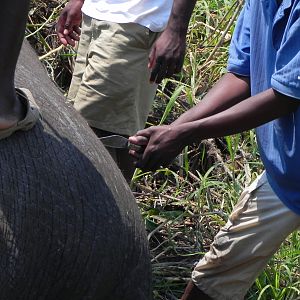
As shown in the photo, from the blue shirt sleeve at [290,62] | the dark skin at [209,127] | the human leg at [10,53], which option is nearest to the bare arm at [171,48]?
the dark skin at [209,127]

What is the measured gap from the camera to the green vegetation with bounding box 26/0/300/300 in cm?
398

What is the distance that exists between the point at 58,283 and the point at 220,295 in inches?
41.0

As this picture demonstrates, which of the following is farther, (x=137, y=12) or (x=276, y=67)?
(x=137, y=12)

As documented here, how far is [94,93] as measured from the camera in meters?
3.96

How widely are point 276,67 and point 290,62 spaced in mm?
93

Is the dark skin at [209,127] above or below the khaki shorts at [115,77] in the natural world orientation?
above

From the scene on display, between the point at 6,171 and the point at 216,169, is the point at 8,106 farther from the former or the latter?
the point at 216,169

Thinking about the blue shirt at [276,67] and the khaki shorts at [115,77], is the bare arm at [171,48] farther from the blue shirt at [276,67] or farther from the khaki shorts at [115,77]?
the khaki shorts at [115,77]

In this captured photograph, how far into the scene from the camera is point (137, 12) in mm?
3875

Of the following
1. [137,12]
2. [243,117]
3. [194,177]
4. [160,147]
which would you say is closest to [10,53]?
[160,147]

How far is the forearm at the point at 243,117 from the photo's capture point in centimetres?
303

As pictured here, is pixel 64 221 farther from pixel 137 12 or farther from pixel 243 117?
pixel 137 12

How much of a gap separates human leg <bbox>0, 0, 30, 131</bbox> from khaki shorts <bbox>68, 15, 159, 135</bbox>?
4.41 ft

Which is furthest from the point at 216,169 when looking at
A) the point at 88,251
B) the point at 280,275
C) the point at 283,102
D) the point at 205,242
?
the point at 88,251
